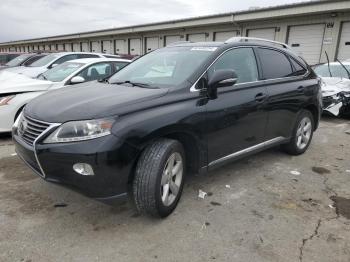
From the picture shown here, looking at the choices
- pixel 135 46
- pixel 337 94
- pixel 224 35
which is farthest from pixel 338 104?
pixel 135 46

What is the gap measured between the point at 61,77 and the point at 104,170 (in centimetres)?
461

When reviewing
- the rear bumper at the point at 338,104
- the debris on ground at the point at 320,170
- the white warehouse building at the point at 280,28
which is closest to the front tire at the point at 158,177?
the debris on ground at the point at 320,170

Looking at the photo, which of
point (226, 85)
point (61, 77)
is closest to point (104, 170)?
point (226, 85)

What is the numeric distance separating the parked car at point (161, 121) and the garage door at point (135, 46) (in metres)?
26.1

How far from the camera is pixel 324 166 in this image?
4824mm

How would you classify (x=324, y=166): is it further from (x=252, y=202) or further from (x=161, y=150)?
(x=161, y=150)

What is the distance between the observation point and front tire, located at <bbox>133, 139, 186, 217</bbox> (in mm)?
2844

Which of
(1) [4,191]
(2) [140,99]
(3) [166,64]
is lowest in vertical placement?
(1) [4,191]

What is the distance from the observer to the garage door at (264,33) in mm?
18750

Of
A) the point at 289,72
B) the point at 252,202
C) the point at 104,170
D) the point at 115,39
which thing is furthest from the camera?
the point at 115,39

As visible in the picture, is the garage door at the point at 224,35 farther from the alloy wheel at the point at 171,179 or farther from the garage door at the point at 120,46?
the alloy wheel at the point at 171,179

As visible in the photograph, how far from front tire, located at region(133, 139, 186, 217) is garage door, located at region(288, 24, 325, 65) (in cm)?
1604

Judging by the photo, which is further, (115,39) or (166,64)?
(115,39)

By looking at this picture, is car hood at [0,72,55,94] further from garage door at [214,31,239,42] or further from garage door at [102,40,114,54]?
garage door at [102,40,114,54]
